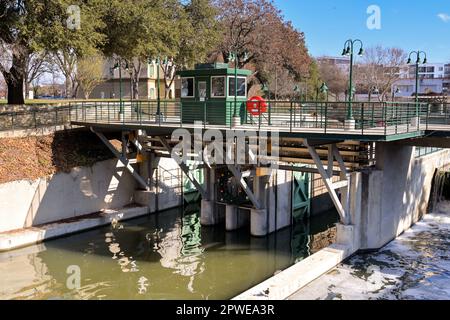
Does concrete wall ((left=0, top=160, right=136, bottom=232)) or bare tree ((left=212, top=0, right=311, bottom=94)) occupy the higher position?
bare tree ((left=212, top=0, right=311, bottom=94))

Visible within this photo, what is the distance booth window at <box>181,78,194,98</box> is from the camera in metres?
20.4

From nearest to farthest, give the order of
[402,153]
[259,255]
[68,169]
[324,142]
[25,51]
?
[324,142] < [259,255] < [402,153] < [68,169] < [25,51]

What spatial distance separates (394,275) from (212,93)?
32.7 feet

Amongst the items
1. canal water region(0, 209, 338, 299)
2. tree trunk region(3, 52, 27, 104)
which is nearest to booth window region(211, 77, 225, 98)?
canal water region(0, 209, 338, 299)

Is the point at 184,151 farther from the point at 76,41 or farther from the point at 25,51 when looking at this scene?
Answer: the point at 25,51

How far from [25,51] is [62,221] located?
8894 millimetres

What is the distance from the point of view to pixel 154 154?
912 inches

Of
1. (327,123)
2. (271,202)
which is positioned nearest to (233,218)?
(271,202)

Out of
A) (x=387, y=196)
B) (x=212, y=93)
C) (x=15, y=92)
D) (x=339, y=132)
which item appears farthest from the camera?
(x=15, y=92)

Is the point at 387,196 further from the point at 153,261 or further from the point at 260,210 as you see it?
the point at 153,261

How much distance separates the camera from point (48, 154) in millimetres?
21188

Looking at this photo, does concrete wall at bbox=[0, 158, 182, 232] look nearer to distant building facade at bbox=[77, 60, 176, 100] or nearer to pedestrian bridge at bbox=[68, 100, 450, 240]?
pedestrian bridge at bbox=[68, 100, 450, 240]

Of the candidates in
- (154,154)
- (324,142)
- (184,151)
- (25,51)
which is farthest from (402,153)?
(25,51)

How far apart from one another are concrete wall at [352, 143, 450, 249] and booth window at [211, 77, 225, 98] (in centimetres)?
659
